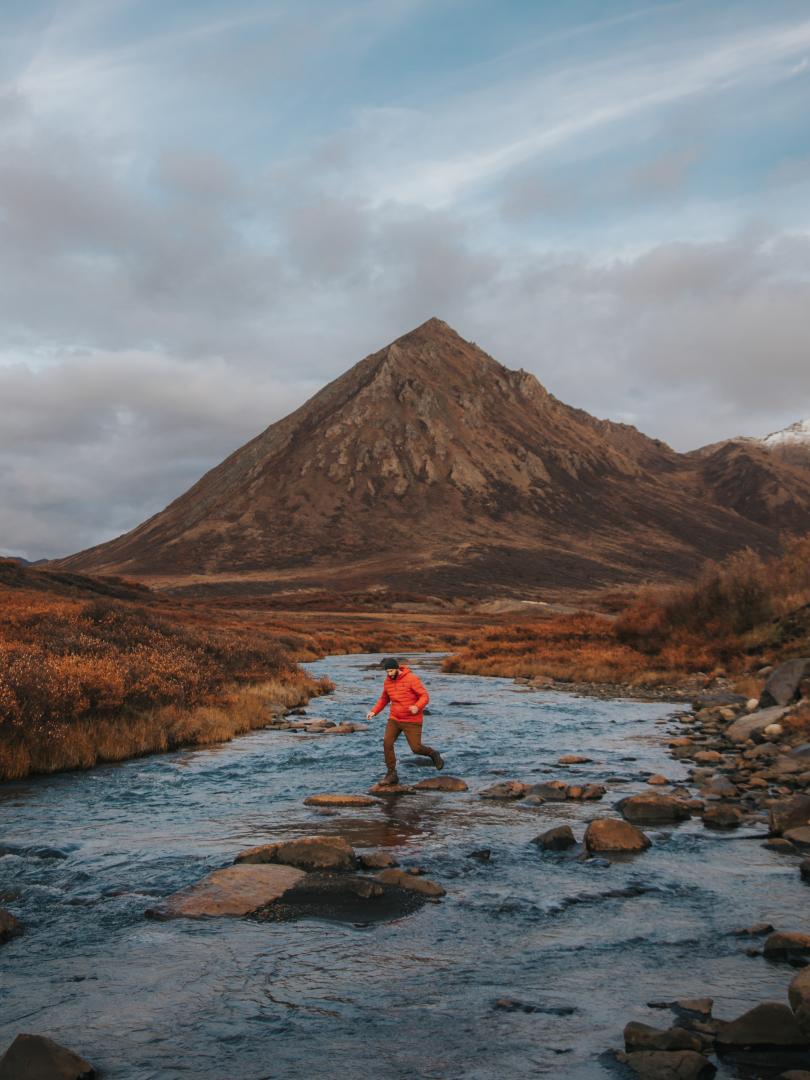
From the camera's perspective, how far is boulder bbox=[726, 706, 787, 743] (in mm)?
20359

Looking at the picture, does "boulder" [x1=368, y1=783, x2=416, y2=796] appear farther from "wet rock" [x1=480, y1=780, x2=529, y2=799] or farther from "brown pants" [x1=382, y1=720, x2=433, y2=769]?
"wet rock" [x1=480, y1=780, x2=529, y2=799]

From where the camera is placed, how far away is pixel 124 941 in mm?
8445

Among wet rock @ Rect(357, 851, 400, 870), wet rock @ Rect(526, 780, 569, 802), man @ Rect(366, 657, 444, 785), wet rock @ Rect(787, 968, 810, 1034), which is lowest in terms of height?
wet rock @ Rect(526, 780, 569, 802)

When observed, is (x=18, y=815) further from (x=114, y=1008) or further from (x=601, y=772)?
(x=601, y=772)

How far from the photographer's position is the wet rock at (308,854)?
10.5 metres

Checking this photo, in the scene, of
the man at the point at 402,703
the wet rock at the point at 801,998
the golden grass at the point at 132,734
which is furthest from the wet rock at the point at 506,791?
the golden grass at the point at 132,734

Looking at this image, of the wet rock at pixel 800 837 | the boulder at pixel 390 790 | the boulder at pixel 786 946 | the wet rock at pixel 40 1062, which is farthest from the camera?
the boulder at pixel 390 790

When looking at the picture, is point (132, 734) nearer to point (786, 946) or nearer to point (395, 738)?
point (395, 738)

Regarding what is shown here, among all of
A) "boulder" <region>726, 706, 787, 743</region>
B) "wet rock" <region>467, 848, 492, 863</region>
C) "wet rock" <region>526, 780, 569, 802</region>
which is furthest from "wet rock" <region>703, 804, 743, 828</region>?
"boulder" <region>726, 706, 787, 743</region>

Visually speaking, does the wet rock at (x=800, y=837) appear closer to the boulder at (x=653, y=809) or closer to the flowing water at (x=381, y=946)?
the flowing water at (x=381, y=946)

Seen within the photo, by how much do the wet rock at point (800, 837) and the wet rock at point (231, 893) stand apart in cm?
663

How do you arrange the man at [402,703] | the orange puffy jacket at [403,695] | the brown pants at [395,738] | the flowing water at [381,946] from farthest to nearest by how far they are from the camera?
the orange puffy jacket at [403,695]
the man at [402,703]
the brown pants at [395,738]
the flowing water at [381,946]

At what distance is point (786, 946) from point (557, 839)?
160 inches

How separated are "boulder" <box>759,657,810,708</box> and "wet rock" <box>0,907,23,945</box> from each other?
19.5 m
